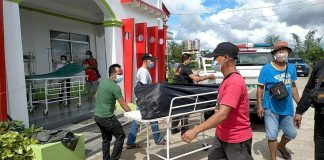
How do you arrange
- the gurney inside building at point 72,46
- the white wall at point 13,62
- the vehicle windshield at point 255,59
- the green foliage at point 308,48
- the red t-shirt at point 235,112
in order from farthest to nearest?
the green foliage at point 308,48 → the vehicle windshield at point 255,59 → the gurney inside building at point 72,46 → the white wall at point 13,62 → the red t-shirt at point 235,112

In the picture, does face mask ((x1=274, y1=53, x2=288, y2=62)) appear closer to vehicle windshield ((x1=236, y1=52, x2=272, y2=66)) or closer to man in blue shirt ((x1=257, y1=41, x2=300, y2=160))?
man in blue shirt ((x1=257, y1=41, x2=300, y2=160))

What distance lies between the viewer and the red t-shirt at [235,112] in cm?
279

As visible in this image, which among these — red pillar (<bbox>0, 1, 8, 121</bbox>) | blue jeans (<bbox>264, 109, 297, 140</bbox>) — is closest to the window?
red pillar (<bbox>0, 1, 8, 121</bbox>)

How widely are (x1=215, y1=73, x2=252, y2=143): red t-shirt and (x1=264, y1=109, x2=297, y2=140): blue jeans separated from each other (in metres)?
1.81

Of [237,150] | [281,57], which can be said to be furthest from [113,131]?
[281,57]

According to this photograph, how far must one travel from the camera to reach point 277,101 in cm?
465

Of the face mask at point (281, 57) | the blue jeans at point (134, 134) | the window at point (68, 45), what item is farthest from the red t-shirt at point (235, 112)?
the window at point (68, 45)

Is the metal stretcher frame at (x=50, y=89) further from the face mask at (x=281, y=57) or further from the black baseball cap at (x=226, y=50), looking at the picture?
the black baseball cap at (x=226, y=50)

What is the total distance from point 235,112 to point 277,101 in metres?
1.98

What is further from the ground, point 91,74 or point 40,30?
point 40,30

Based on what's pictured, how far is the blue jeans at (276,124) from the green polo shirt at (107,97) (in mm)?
2209

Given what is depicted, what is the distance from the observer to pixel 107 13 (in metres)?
9.35

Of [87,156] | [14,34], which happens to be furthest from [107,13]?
[87,156]

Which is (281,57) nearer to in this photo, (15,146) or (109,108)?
(109,108)
